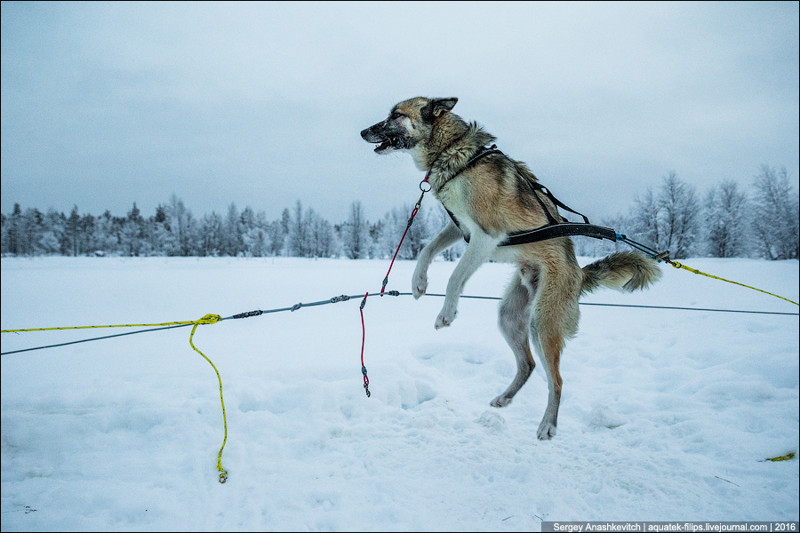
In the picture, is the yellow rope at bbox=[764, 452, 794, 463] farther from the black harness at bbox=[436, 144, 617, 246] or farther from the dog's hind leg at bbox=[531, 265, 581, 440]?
the black harness at bbox=[436, 144, 617, 246]

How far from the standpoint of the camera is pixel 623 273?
2.96m

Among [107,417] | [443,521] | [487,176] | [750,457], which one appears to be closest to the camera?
[443,521]

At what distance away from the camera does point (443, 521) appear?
2148 mm

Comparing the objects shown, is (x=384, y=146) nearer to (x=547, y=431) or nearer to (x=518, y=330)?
(x=518, y=330)

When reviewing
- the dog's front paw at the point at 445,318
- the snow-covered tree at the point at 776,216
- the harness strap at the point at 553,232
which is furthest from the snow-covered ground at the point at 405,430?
the snow-covered tree at the point at 776,216

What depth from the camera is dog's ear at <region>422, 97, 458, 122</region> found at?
3.04 m

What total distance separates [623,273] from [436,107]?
2013mm

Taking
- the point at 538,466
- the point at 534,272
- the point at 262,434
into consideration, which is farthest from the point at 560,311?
the point at 262,434

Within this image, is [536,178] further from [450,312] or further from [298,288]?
[298,288]

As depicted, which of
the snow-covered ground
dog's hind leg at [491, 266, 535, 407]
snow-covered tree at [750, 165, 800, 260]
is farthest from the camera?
snow-covered tree at [750, 165, 800, 260]

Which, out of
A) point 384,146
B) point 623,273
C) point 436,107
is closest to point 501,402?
point 623,273

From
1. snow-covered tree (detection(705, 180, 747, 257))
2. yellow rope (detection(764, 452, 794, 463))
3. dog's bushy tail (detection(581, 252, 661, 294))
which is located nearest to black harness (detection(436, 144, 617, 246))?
dog's bushy tail (detection(581, 252, 661, 294))

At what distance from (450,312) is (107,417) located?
334 centimetres

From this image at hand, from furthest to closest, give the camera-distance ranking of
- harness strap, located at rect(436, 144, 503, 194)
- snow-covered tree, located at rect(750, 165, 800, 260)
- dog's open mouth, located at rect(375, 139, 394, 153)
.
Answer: snow-covered tree, located at rect(750, 165, 800, 260) → dog's open mouth, located at rect(375, 139, 394, 153) → harness strap, located at rect(436, 144, 503, 194)
